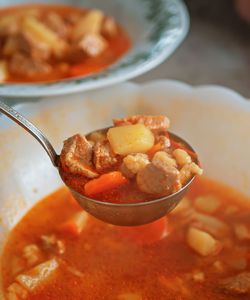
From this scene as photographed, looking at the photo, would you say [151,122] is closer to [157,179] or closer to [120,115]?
[157,179]

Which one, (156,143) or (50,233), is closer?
(156,143)

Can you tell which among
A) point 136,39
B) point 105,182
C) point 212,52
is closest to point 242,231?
point 105,182

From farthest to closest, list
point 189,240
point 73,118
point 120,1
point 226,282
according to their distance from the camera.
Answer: point 120,1 < point 73,118 < point 189,240 < point 226,282

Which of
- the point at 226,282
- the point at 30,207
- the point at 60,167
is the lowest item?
the point at 30,207

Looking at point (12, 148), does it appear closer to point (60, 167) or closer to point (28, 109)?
point (28, 109)

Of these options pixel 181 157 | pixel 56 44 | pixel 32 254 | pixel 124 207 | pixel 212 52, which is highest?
pixel 181 157

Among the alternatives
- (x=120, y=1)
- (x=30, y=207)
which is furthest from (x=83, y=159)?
(x=120, y=1)
